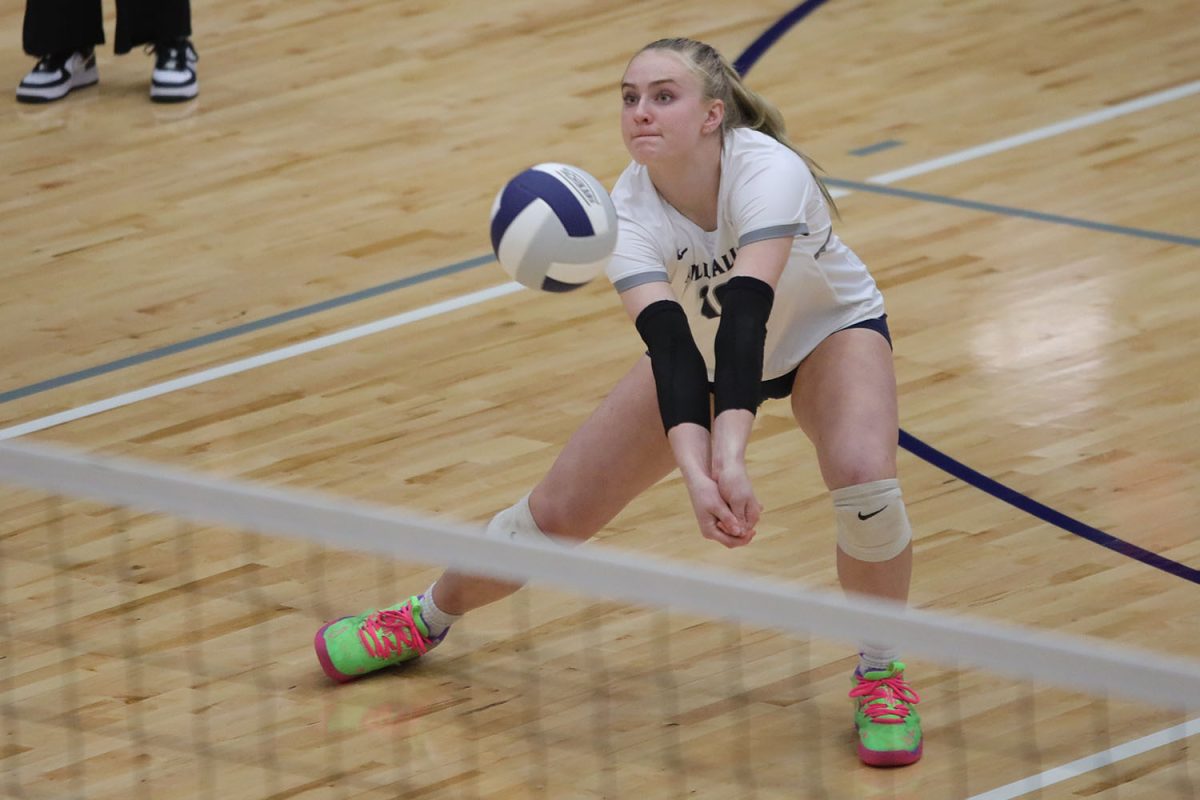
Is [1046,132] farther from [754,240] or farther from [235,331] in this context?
[754,240]

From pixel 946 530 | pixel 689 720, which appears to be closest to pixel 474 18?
pixel 946 530

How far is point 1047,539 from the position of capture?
16.0 feet

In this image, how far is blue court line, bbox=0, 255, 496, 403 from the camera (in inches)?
241

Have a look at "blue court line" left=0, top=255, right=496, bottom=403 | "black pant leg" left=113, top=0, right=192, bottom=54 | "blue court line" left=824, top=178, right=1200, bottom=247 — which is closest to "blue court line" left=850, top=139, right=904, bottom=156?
"blue court line" left=824, top=178, right=1200, bottom=247

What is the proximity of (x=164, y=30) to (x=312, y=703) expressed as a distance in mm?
5075

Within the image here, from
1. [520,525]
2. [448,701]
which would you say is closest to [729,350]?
[520,525]

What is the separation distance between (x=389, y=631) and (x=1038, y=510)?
66.2 inches

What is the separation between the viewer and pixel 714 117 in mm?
3973

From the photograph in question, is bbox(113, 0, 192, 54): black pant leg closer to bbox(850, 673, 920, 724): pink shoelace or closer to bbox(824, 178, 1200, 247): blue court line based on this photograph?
bbox(824, 178, 1200, 247): blue court line

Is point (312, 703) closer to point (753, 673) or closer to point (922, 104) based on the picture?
point (753, 673)

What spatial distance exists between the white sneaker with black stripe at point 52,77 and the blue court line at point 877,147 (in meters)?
3.43

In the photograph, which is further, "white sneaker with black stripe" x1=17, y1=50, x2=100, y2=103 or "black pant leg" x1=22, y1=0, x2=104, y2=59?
"white sneaker with black stripe" x1=17, y1=50, x2=100, y2=103

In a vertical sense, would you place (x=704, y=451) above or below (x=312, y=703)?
above

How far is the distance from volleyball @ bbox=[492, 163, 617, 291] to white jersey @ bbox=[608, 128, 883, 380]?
0.09m
